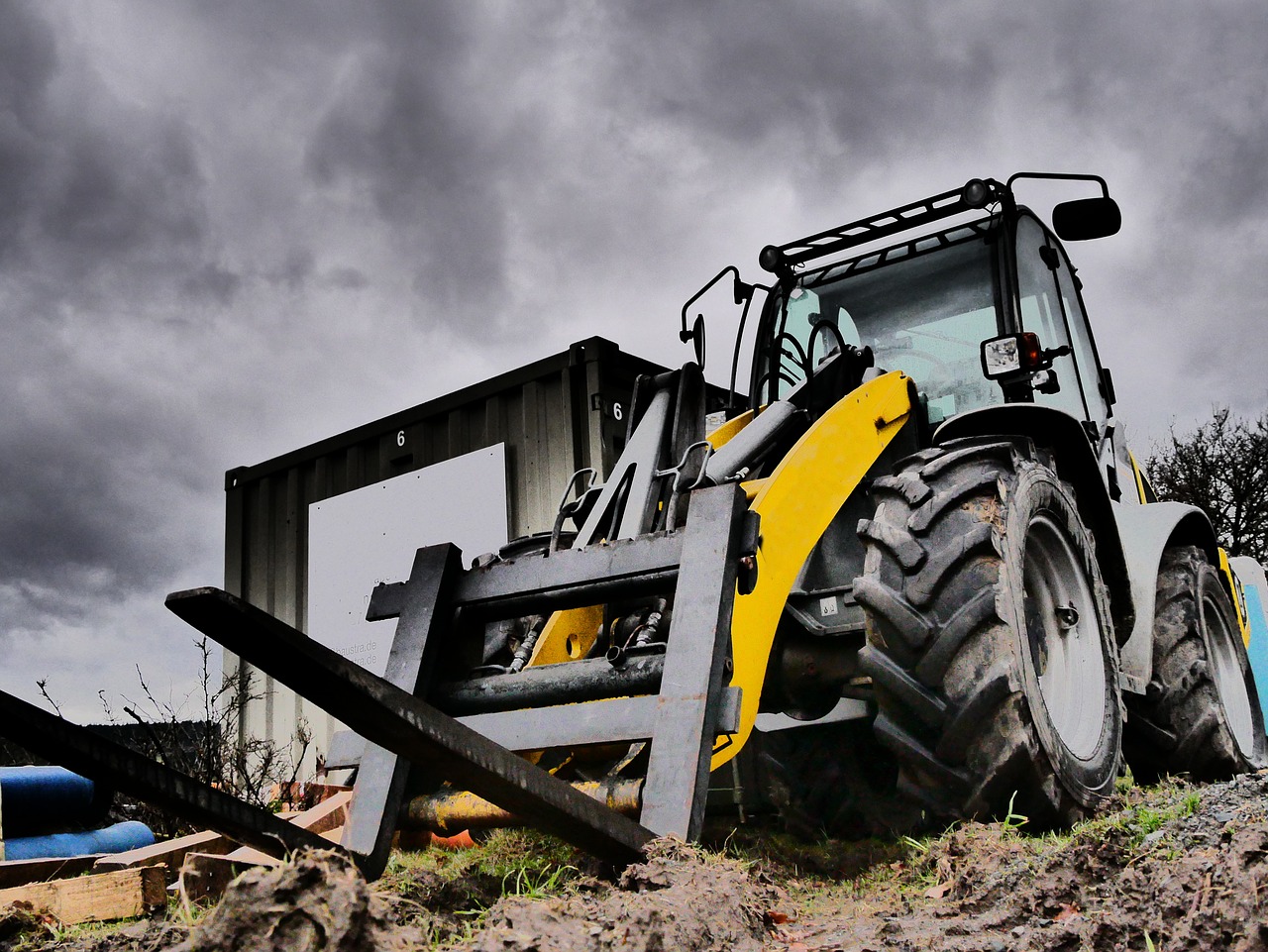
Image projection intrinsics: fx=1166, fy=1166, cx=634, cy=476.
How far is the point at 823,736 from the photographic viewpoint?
14.7ft

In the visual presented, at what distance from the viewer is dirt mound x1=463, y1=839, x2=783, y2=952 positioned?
6.00 feet

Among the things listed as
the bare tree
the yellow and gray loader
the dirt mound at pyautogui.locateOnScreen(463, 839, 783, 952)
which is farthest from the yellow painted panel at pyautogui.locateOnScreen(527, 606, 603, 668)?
the bare tree

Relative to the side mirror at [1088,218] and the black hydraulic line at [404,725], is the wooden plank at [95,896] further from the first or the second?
the side mirror at [1088,218]

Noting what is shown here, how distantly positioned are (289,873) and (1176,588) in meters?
4.70

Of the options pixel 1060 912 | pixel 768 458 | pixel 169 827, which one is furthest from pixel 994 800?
pixel 169 827

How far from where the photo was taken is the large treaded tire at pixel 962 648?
10.9 feet

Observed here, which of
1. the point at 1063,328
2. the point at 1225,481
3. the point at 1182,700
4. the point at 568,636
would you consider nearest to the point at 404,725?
the point at 568,636

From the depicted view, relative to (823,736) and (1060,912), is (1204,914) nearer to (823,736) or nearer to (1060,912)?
(1060,912)

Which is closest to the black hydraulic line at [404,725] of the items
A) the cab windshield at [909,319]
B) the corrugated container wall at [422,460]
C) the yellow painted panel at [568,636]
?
the yellow painted panel at [568,636]

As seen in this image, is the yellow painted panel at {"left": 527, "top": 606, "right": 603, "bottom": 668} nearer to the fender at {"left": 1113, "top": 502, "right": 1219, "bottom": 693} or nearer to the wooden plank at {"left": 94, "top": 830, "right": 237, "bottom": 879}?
the wooden plank at {"left": 94, "top": 830, "right": 237, "bottom": 879}

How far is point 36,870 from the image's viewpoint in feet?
11.3

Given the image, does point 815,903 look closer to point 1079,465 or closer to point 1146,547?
point 1079,465

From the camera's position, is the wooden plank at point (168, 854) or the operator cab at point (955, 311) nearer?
the wooden plank at point (168, 854)

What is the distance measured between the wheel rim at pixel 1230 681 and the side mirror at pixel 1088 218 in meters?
2.07
